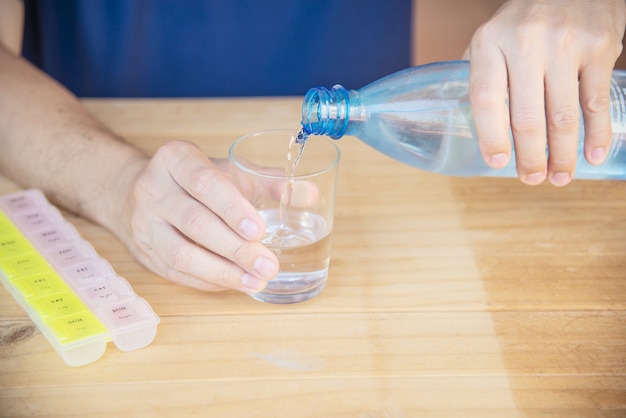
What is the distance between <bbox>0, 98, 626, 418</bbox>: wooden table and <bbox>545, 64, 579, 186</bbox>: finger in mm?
183

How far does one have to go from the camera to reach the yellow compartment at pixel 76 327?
2.40 ft

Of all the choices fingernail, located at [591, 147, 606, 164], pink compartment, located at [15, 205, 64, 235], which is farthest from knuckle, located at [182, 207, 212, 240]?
fingernail, located at [591, 147, 606, 164]

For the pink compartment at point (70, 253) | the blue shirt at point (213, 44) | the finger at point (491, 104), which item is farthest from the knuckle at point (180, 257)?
the blue shirt at point (213, 44)

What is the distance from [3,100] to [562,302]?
892 millimetres

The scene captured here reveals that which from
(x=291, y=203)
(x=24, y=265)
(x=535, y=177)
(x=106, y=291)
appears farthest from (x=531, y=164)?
(x=24, y=265)

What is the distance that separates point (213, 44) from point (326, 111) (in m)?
0.79

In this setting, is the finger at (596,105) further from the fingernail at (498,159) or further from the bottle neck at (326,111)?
the bottle neck at (326,111)

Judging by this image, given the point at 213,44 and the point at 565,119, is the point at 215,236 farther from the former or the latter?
the point at 213,44

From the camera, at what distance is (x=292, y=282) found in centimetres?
83

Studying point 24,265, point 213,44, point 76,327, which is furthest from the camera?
point 213,44

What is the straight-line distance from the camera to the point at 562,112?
77 cm

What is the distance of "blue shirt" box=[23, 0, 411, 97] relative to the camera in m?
1.49

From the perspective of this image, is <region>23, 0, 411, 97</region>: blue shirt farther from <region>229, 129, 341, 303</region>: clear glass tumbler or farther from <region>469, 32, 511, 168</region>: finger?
<region>469, 32, 511, 168</region>: finger

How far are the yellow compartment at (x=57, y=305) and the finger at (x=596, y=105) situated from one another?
59cm
